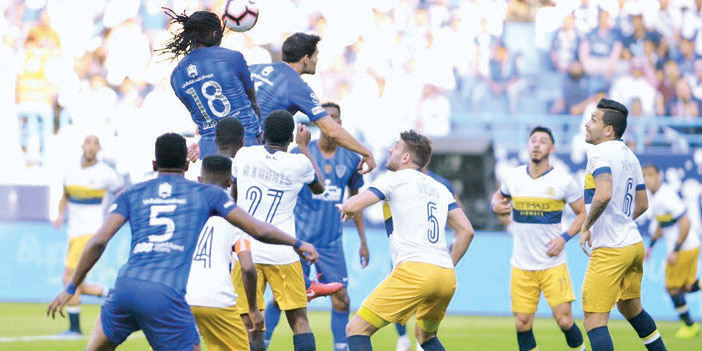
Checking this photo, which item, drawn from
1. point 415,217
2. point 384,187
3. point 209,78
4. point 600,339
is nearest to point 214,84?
point 209,78

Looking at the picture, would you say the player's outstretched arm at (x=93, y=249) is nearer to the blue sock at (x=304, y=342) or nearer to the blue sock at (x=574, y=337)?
the blue sock at (x=304, y=342)

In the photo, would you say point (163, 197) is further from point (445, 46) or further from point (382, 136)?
point (445, 46)

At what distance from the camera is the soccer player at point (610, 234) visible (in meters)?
8.53

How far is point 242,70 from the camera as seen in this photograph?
806 cm

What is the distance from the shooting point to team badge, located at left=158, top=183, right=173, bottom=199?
585 centimetres

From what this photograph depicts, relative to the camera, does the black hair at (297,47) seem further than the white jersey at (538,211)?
No

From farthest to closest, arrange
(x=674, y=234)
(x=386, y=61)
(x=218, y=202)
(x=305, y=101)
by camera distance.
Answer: (x=386, y=61) → (x=674, y=234) → (x=305, y=101) → (x=218, y=202)

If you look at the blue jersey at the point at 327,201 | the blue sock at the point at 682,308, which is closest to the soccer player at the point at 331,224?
the blue jersey at the point at 327,201

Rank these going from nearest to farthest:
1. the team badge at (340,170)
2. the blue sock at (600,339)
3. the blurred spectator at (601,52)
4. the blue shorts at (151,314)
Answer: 1. the blue shorts at (151,314)
2. the blue sock at (600,339)
3. the team badge at (340,170)
4. the blurred spectator at (601,52)

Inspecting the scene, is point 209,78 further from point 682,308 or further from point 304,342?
point 682,308

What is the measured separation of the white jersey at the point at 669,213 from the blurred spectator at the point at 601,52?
6.40m

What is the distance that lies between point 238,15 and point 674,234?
8139 mm

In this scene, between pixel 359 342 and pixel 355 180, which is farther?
pixel 355 180

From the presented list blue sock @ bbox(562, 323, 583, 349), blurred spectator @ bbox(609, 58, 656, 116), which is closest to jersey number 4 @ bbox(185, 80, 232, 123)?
blue sock @ bbox(562, 323, 583, 349)
